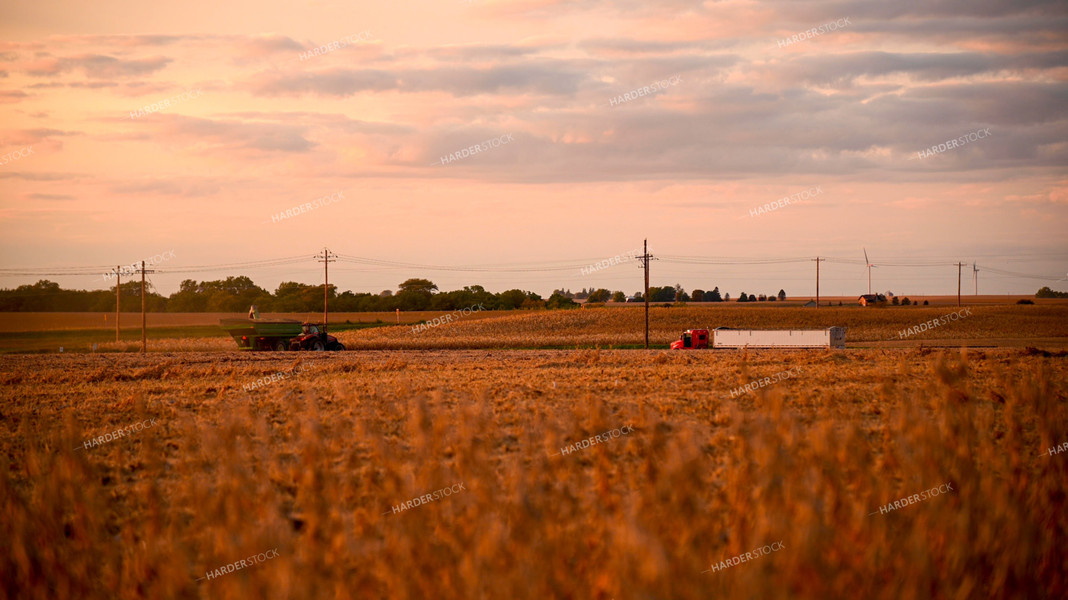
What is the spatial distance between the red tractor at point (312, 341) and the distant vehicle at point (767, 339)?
24059mm

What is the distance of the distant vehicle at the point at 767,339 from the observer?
Answer: 55375 mm

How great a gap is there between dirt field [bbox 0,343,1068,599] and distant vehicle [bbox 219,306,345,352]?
1344 inches

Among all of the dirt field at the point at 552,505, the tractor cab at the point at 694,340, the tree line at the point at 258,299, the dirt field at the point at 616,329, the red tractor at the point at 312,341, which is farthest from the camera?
the tree line at the point at 258,299

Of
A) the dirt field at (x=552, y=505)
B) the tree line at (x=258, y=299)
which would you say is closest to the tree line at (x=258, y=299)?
the tree line at (x=258, y=299)

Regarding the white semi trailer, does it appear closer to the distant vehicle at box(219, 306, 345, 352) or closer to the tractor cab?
the tractor cab

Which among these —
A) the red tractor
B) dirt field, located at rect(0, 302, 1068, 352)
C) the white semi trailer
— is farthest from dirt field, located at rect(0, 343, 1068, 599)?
dirt field, located at rect(0, 302, 1068, 352)

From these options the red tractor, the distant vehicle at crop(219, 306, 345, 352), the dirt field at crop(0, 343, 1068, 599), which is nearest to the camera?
the dirt field at crop(0, 343, 1068, 599)

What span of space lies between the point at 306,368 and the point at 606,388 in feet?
57.6

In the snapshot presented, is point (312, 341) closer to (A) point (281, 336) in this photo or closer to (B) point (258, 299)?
(A) point (281, 336)

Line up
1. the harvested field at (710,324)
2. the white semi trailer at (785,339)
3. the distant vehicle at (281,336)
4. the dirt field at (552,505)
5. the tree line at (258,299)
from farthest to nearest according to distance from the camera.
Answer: the tree line at (258,299)
the harvested field at (710,324)
the white semi trailer at (785,339)
the distant vehicle at (281,336)
the dirt field at (552,505)

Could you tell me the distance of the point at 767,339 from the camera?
56.4 meters

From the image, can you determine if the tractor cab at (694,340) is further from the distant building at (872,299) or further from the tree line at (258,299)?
the distant building at (872,299)

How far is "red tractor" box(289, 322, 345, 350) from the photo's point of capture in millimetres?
54375

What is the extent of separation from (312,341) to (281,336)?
3267 mm
